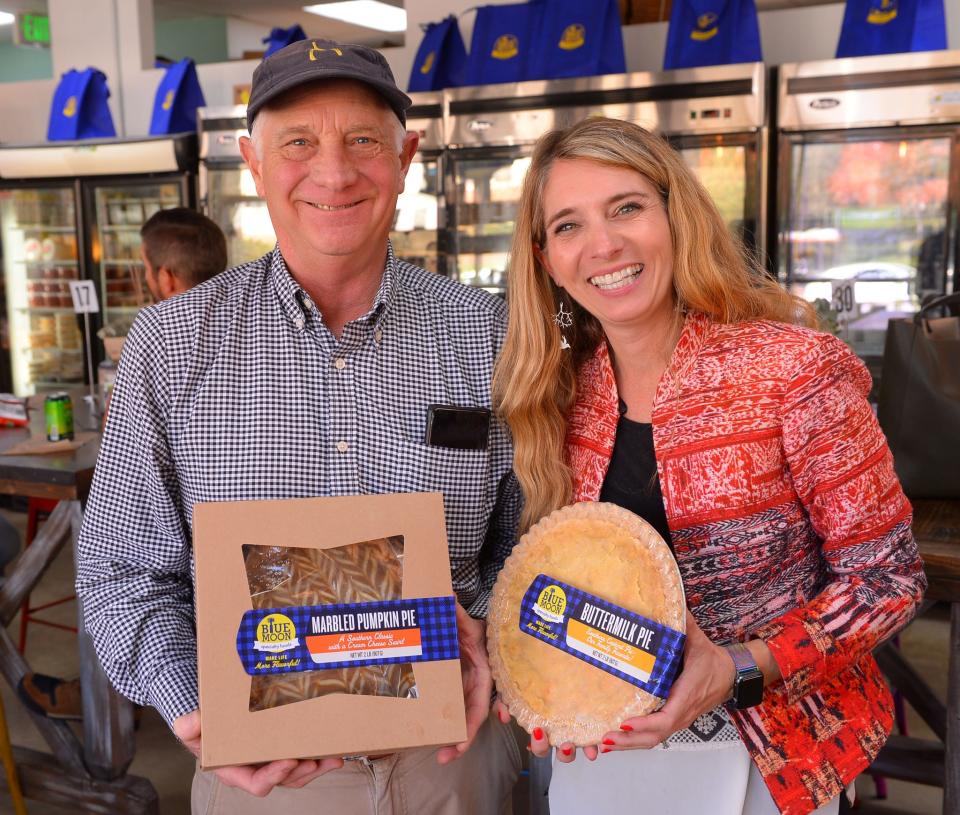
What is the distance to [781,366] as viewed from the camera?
1.41 m

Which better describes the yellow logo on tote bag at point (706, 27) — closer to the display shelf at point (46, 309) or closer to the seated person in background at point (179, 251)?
the seated person in background at point (179, 251)

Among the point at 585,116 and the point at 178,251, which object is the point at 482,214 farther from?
the point at 178,251

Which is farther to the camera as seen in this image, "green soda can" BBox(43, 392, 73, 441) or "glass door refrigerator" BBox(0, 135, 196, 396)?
"glass door refrigerator" BBox(0, 135, 196, 396)

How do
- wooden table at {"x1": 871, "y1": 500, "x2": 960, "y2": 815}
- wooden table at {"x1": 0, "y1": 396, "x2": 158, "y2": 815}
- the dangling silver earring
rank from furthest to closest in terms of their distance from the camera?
wooden table at {"x1": 0, "y1": 396, "x2": 158, "y2": 815} → wooden table at {"x1": 871, "y1": 500, "x2": 960, "y2": 815} → the dangling silver earring

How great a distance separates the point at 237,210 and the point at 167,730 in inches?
147

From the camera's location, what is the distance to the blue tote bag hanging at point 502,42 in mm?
5199

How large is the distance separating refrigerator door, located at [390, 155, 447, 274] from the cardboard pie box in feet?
14.8

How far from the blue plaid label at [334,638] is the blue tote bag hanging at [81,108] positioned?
247 inches

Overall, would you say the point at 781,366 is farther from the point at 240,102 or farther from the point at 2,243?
the point at 2,243

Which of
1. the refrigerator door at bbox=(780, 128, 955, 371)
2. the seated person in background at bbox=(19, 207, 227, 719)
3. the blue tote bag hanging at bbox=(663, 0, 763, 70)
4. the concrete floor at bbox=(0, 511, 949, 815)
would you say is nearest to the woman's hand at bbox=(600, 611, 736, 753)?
the concrete floor at bbox=(0, 511, 949, 815)

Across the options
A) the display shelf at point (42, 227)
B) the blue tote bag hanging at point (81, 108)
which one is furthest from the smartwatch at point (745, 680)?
the display shelf at point (42, 227)

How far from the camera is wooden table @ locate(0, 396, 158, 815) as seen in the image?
278cm

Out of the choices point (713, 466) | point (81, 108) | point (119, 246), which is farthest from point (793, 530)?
point (81, 108)

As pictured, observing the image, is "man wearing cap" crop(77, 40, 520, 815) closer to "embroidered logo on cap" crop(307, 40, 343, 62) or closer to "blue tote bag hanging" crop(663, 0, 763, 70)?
"embroidered logo on cap" crop(307, 40, 343, 62)
